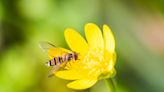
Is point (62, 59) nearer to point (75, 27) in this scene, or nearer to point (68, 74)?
point (68, 74)

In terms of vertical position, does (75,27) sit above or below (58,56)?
below

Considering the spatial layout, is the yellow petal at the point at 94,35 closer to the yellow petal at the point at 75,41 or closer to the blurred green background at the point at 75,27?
the yellow petal at the point at 75,41

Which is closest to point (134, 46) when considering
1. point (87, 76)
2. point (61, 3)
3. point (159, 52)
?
point (159, 52)

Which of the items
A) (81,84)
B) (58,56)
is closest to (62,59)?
(58,56)

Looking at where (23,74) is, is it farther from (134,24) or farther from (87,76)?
(87,76)

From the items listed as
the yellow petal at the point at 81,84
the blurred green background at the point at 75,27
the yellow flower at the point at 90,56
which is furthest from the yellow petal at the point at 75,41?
the blurred green background at the point at 75,27

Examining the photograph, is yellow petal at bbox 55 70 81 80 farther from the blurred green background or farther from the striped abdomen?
the blurred green background
